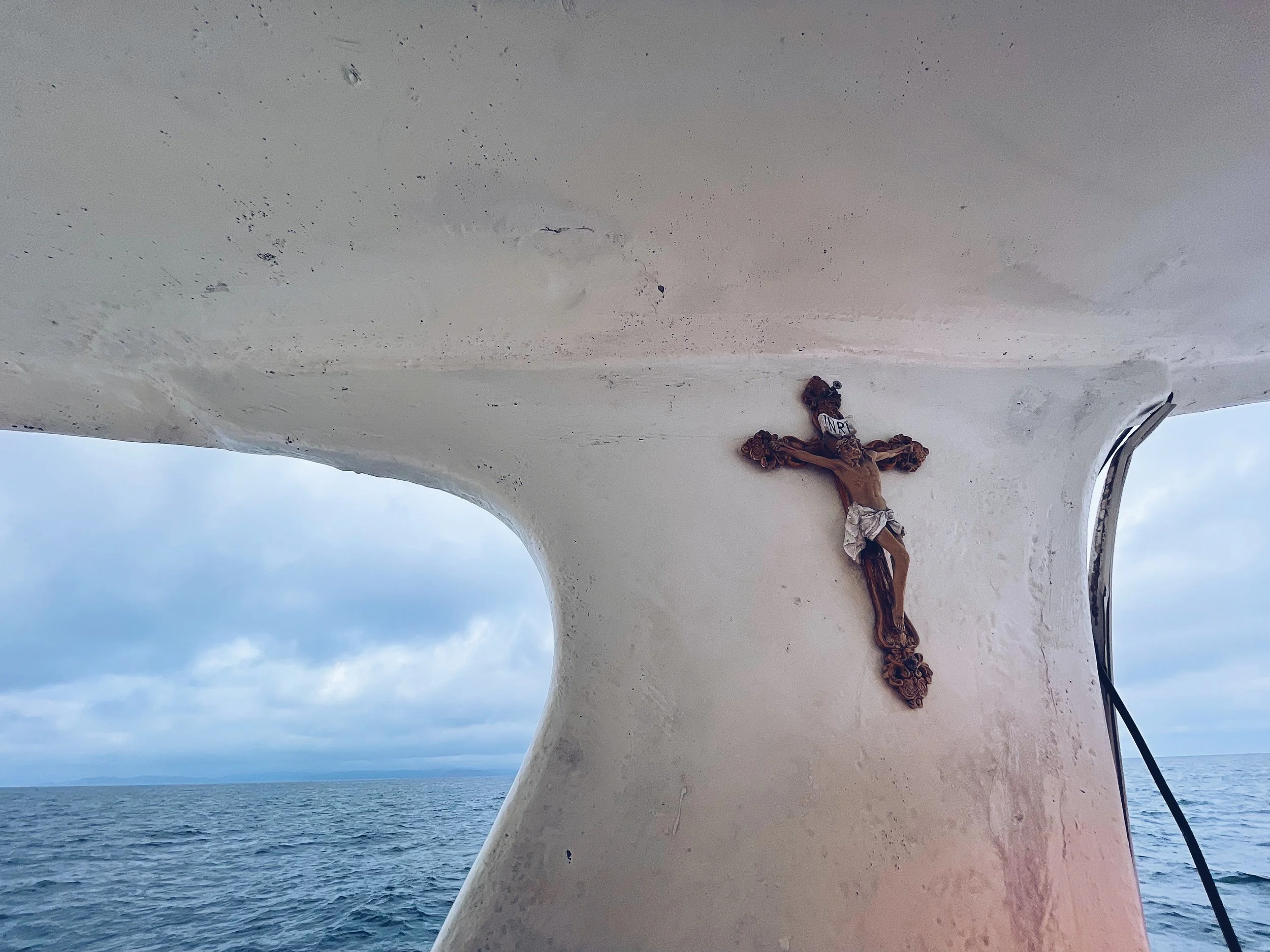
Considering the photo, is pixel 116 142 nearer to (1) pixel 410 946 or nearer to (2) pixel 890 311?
(2) pixel 890 311

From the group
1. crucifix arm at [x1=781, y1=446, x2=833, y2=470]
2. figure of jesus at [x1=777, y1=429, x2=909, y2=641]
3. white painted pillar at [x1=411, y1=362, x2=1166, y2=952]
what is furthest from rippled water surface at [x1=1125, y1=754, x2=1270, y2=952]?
crucifix arm at [x1=781, y1=446, x2=833, y2=470]

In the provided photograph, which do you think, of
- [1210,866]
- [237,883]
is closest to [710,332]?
[1210,866]

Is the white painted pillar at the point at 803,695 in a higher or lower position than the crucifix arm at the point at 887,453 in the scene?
lower

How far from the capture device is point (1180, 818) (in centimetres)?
160

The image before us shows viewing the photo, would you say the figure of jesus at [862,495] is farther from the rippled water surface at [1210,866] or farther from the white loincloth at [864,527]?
the rippled water surface at [1210,866]

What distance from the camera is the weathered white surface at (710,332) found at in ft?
3.81

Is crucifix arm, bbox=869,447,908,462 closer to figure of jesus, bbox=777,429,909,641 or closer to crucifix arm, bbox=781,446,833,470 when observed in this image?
figure of jesus, bbox=777,429,909,641

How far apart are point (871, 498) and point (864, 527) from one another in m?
0.09

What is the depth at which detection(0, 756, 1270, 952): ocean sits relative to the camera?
14.0ft

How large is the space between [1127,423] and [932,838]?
1.39 metres

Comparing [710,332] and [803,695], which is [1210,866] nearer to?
[803,695]

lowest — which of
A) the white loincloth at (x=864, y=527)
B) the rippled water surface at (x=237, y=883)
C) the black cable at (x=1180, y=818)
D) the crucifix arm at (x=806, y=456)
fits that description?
the rippled water surface at (x=237, y=883)

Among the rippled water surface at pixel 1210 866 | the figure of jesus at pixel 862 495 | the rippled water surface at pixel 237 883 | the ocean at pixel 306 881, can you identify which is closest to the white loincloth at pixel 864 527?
the figure of jesus at pixel 862 495

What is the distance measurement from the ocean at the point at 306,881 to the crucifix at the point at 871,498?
2.81 m
